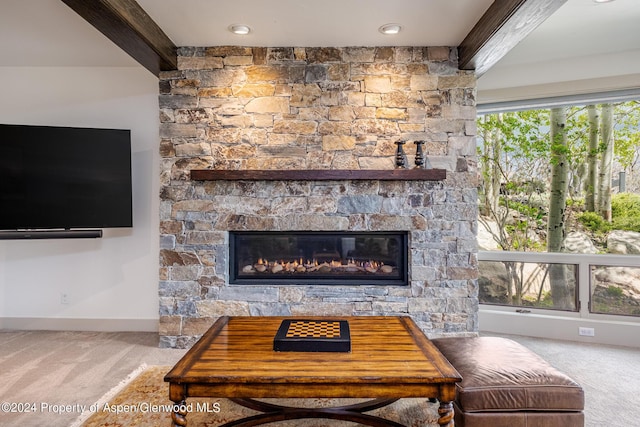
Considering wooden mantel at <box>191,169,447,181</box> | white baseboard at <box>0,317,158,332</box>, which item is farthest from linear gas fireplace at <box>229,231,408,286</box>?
white baseboard at <box>0,317,158,332</box>

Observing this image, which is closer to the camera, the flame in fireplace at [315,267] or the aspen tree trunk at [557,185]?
the flame in fireplace at [315,267]

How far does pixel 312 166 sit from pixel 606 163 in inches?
109

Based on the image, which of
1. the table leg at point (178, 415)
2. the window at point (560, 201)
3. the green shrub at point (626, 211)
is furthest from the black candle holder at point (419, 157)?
the table leg at point (178, 415)

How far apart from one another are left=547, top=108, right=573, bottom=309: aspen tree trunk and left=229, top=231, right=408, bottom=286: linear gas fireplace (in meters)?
1.57

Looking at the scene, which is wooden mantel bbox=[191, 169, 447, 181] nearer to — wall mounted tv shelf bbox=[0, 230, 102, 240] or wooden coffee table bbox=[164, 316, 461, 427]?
wall mounted tv shelf bbox=[0, 230, 102, 240]

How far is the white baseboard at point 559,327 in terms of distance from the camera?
132 inches

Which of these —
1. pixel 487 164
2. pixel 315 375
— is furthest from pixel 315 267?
pixel 487 164

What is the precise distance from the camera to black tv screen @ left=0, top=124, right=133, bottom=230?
3197 millimetres

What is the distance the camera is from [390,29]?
2.96 m

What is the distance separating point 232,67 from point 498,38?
2.10 metres

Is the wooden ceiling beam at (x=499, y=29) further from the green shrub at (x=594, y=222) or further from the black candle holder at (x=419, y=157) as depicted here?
the green shrub at (x=594, y=222)

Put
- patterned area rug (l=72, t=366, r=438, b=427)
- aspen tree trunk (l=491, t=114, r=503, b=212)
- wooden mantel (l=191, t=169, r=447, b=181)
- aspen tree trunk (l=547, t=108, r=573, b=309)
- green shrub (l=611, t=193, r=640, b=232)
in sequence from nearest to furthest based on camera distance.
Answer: patterned area rug (l=72, t=366, r=438, b=427), wooden mantel (l=191, t=169, r=447, b=181), green shrub (l=611, t=193, r=640, b=232), aspen tree trunk (l=547, t=108, r=573, b=309), aspen tree trunk (l=491, t=114, r=503, b=212)

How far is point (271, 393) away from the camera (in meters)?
1.56

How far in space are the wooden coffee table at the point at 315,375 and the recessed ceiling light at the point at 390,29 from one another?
2.28 m
